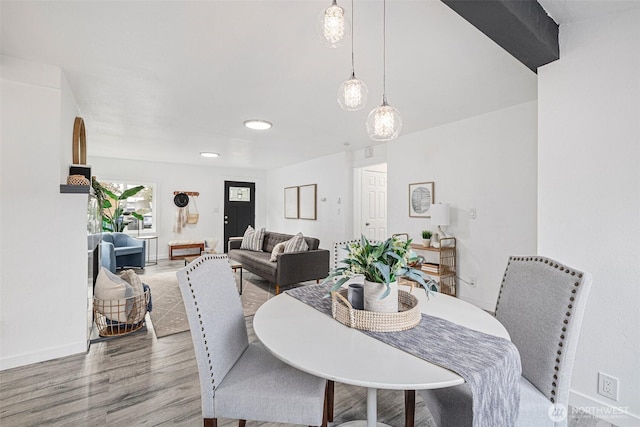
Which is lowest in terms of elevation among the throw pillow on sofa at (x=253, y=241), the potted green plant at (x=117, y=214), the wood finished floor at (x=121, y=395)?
the wood finished floor at (x=121, y=395)

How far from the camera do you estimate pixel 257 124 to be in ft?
12.5

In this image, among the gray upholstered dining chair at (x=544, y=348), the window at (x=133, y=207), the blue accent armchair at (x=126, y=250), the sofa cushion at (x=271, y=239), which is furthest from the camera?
the window at (x=133, y=207)

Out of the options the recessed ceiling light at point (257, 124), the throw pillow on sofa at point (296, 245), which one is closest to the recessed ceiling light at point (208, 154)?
the recessed ceiling light at point (257, 124)

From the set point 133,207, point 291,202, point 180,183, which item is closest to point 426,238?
point 291,202

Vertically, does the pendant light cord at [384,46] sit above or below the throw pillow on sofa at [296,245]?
above

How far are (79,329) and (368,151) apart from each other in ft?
14.7

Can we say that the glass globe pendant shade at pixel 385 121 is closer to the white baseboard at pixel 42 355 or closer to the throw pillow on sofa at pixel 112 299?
the throw pillow on sofa at pixel 112 299

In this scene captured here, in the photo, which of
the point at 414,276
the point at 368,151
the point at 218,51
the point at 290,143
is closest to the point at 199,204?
the point at 290,143

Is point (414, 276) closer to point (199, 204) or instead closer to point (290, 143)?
point (290, 143)

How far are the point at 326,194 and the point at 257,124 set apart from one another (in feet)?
8.54

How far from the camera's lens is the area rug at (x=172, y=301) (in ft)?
9.92

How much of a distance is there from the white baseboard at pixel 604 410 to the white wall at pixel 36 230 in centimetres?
352

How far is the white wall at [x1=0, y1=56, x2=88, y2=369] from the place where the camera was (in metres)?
2.20

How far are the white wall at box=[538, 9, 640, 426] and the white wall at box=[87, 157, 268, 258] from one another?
6.20m
